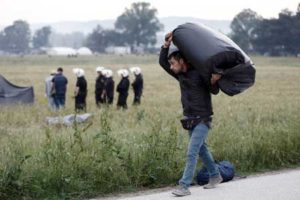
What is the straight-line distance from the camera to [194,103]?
6.91 m

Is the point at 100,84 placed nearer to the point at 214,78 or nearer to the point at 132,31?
the point at 214,78

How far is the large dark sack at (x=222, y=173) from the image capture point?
750 cm

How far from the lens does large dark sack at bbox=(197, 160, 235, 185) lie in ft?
24.6

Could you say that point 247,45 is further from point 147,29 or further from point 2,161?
point 2,161

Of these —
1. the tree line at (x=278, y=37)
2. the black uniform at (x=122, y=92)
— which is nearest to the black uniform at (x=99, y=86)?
the black uniform at (x=122, y=92)

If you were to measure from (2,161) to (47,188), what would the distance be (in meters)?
0.63

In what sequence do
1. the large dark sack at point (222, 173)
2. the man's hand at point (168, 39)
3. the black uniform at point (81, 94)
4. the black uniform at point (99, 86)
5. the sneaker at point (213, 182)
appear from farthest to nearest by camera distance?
the black uniform at point (99, 86), the black uniform at point (81, 94), the large dark sack at point (222, 173), the sneaker at point (213, 182), the man's hand at point (168, 39)

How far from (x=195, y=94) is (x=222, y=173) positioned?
1.29 metres

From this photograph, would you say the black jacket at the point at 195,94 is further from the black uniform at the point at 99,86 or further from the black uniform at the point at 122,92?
the black uniform at the point at 99,86

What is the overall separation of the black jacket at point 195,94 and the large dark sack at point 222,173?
0.92 metres

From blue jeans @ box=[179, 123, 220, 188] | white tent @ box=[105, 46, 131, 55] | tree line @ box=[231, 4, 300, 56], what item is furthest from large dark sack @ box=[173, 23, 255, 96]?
white tent @ box=[105, 46, 131, 55]

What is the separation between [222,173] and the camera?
24.9 feet

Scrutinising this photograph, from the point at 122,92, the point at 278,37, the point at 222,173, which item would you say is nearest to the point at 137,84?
the point at 122,92

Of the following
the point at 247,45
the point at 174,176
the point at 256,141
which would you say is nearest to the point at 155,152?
the point at 174,176
